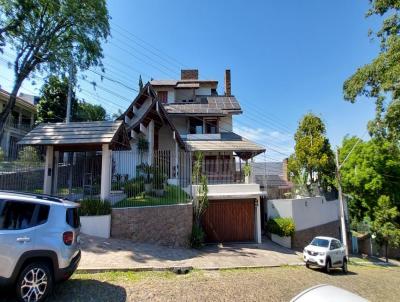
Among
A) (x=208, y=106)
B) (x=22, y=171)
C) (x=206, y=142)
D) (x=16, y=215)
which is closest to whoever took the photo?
(x=16, y=215)

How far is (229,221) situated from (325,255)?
5.55 meters

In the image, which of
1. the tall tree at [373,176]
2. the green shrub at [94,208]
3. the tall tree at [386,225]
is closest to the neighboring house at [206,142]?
the green shrub at [94,208]

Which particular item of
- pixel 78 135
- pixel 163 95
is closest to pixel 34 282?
pixel 78 135

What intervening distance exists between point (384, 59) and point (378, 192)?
19.3 m

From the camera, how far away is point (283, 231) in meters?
18.9

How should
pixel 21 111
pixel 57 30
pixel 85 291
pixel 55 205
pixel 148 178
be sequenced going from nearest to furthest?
1. pixel 55 205
2. pixel 85 291
3. pixel 148 178
4. pixel 57 30
5. pixel 21 111

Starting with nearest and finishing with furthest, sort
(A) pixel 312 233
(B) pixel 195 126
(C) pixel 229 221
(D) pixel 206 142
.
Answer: (C) pixel 229 221, (A) pixel 312 233, (D) pixel 206 142, (B) pixel 195 126

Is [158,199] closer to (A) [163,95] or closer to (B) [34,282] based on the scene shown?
(B) [34,282]

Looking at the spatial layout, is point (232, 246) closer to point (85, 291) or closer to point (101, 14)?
point (85, 291)

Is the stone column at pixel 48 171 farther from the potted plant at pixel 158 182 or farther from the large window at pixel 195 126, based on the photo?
the large window at pixel 195 126

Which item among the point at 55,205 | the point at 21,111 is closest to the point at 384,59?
the point at 55,205

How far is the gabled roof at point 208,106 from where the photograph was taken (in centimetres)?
2495

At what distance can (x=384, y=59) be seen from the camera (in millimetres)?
15336

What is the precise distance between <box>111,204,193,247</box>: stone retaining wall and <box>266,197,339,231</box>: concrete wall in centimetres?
839
